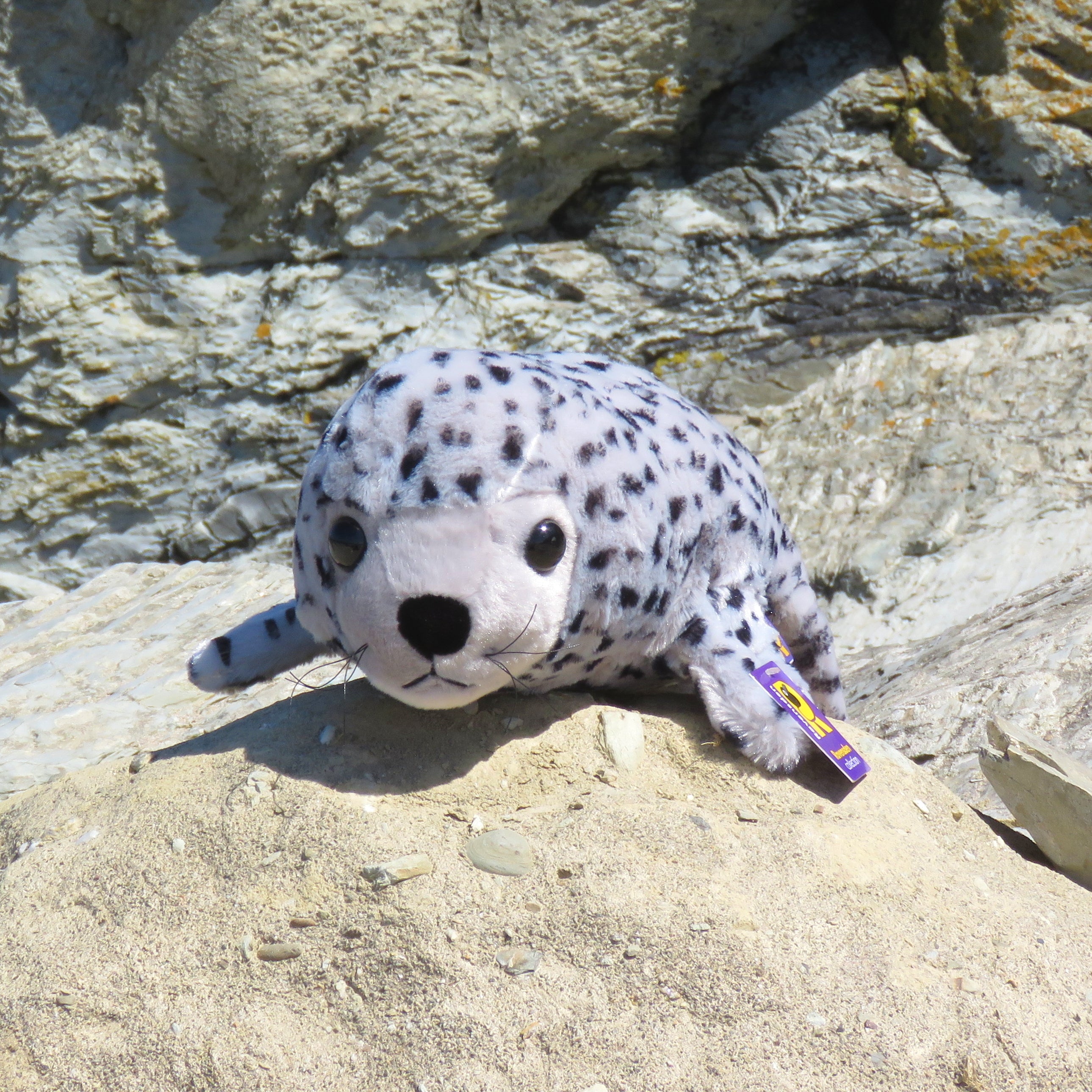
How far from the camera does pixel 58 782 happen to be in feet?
8.77

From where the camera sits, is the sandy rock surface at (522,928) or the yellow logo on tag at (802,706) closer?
the sandy rock surface at (522,928)

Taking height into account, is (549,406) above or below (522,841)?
above

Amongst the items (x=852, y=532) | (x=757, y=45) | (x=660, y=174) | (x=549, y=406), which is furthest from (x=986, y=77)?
(x=549, y=406)

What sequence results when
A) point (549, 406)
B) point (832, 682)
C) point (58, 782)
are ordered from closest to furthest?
1. point (549, 406)
2. point (58, 782)
3. point (832, 682)

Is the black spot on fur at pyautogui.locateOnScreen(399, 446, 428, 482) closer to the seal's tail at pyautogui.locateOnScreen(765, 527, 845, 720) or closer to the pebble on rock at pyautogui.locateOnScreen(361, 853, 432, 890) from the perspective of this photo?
the pebble on rock at pyautogui.locateOnScreen(361, 853, 432, 890)

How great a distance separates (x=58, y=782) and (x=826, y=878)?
1.83 meters

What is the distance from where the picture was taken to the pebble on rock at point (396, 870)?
209 cm

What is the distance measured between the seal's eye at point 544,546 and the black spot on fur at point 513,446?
14 centimetres

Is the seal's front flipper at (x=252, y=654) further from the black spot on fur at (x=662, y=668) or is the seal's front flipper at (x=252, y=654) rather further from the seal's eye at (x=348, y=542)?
the black spot on fur at (x=662, y=668)

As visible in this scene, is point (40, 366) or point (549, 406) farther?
point (40, 366)

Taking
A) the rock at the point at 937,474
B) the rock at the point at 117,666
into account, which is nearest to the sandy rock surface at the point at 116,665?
the rock at the point at 117,666

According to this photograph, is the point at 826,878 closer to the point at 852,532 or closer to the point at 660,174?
the point at 852,532

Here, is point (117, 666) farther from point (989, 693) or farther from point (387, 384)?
point (989, 693)

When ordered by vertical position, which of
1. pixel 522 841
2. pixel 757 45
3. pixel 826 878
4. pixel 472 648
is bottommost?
pixel 522 841
